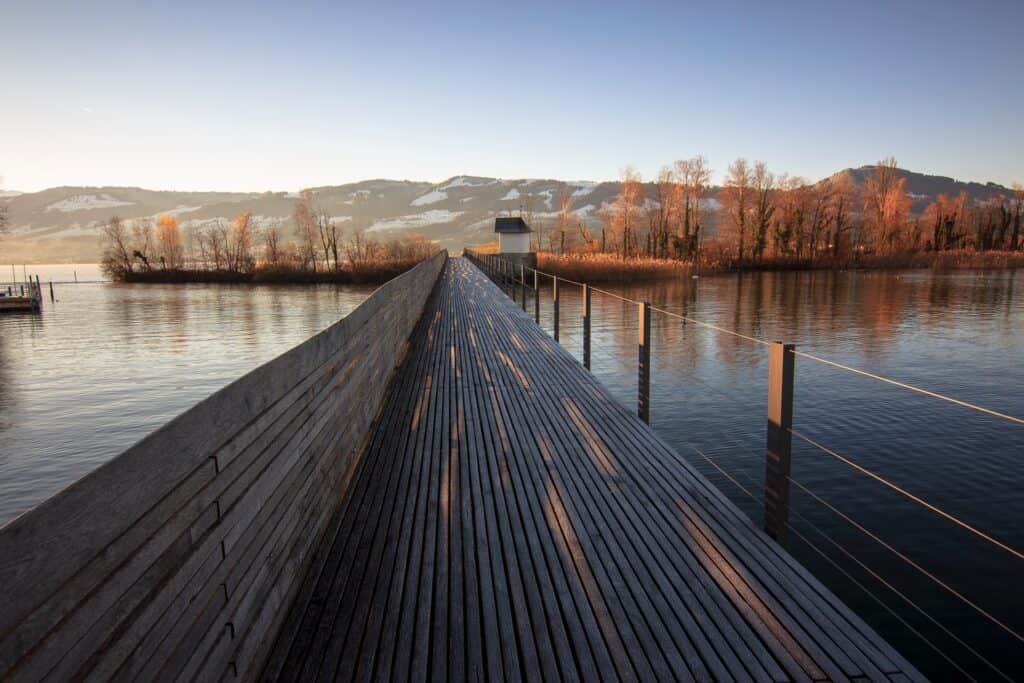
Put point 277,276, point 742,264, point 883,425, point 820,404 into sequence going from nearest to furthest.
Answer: point 883,425 → point 820,404 → point 742,264 → point 277,276

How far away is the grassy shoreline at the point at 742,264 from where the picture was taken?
108ft

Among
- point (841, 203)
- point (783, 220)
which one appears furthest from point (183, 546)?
point (841, 203)

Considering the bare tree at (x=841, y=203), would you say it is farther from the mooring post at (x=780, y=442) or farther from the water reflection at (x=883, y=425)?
the mooring post at (x=780, y=442)

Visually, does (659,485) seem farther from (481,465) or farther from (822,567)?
(822,567)

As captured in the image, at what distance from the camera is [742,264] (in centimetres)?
4319

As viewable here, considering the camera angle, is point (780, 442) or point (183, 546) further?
point (780, 442)

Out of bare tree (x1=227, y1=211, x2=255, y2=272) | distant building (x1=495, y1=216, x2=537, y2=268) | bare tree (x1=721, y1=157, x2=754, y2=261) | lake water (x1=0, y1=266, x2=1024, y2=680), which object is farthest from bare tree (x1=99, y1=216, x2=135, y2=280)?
bare tree (x1=721, y1=157, x2=754, y2=261)

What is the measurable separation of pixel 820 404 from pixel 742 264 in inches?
1442

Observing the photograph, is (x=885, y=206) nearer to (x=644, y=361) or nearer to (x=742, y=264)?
(x=742, y=264)

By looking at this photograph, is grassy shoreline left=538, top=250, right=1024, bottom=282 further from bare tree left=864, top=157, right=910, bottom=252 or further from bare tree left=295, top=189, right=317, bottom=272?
bare tree left=295, top=189, right=317, bottom=272

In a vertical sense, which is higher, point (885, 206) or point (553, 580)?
point (885, 206)

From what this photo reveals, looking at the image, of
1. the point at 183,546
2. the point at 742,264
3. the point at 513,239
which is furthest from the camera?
the point at 742,264

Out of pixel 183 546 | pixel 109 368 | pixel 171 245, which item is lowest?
pixel 109 368

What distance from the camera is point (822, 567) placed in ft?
15.7
